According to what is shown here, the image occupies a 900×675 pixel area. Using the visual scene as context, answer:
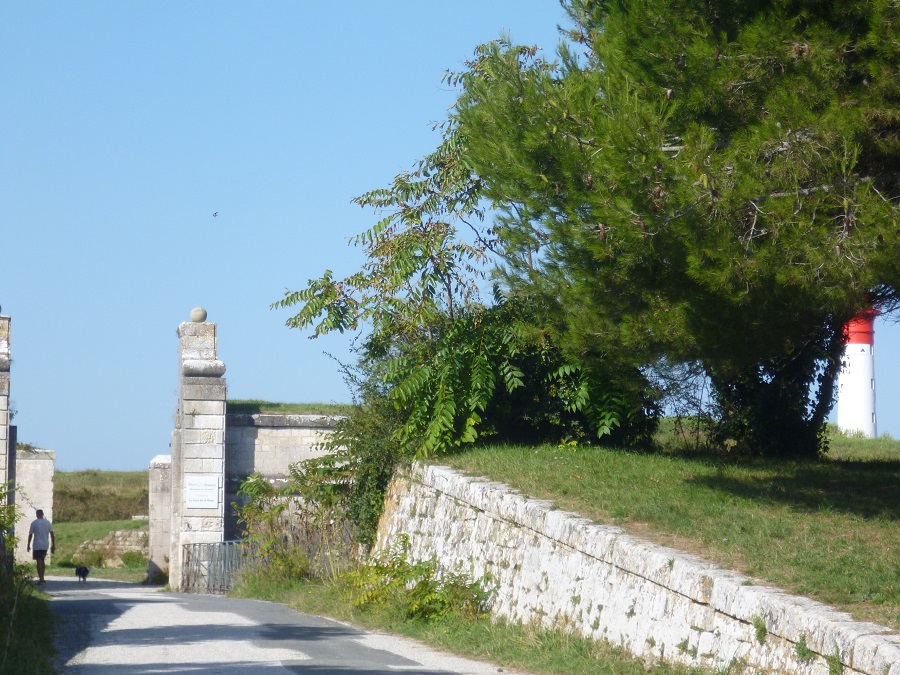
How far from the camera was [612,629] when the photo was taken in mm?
8656

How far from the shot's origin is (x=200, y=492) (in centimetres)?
1897

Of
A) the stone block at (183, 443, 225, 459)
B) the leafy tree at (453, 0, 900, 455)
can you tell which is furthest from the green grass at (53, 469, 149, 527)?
the leafy tree at (453, 0, 900, 455)

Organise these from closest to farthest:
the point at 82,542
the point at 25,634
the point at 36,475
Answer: the point at 25,634 < the point at 36,475 < the point at 82,542

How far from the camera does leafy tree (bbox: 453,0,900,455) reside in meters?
8.15

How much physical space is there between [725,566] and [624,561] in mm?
1067

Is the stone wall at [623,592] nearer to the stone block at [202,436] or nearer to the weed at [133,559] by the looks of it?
the stone block at [202,436]

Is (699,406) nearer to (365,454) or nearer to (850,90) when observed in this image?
(365,454)

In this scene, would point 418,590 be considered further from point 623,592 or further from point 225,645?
point 623,592

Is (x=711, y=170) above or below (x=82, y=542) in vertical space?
above

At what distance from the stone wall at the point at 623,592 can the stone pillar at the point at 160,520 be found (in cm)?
851

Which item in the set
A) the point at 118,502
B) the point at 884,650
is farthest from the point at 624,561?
the point at 118,502

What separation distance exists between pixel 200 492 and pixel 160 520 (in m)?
2.30

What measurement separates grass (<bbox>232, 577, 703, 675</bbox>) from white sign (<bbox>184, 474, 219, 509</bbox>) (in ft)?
17.8

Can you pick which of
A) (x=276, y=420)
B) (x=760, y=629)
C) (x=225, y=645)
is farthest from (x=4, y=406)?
(x=760, y=629)
